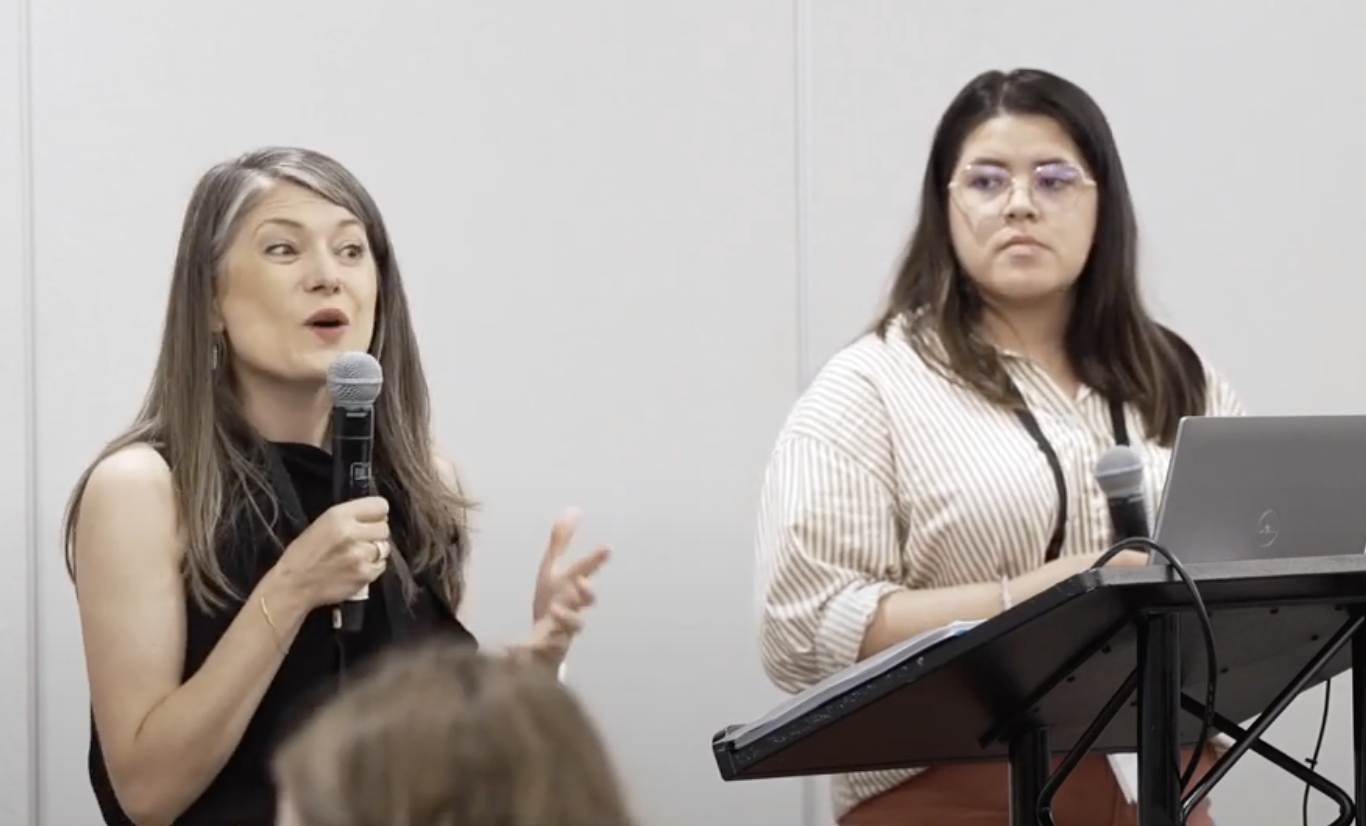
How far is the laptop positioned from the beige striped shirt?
366mm

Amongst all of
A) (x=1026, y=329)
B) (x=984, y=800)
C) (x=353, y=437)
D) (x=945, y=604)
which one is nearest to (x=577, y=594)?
(x=353, y=437)

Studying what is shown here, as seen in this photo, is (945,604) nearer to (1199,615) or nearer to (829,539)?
(829,539)

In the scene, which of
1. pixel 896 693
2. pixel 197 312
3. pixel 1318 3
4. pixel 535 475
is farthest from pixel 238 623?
pixel 1318 3

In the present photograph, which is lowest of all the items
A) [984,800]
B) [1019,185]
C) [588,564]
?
[984,800]

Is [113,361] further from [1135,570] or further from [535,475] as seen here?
[1135,570]

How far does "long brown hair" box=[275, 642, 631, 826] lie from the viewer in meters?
1.01

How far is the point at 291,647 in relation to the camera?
2033 millimetres

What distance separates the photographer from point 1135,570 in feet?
4.82

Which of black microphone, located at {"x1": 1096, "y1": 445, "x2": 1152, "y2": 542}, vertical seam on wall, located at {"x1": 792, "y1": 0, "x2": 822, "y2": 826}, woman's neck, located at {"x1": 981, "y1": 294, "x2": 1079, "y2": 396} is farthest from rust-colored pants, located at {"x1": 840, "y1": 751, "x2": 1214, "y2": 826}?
vertical seam on wall, located at {"x1": 792, "y1": 0, "x2": 822, "y2": 826}

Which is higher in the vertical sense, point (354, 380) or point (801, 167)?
point (801, 167)

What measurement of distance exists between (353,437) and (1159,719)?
875 mm

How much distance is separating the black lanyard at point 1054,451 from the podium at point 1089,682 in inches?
12.8

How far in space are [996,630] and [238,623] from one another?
834 millimetres

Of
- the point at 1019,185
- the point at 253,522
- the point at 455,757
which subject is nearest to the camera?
the point at 455,757
